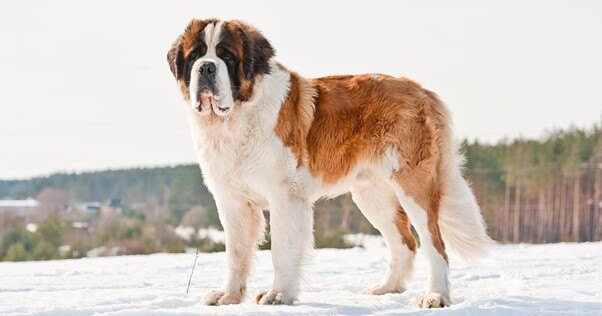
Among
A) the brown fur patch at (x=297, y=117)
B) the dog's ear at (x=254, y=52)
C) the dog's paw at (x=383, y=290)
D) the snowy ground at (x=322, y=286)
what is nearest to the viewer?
the snowy ground at (x=322, y=286)

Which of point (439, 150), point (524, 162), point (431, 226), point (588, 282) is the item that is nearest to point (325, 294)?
point (431, 226)

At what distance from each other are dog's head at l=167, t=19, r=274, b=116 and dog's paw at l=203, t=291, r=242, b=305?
1233 millimetres

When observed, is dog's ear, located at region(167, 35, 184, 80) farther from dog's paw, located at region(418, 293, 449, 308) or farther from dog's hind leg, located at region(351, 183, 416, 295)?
dog's paw, located at region(418, 293, 449, 308)

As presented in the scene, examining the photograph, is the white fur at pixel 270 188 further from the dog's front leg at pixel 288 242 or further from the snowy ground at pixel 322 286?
the snowy ground at pixel 322 286

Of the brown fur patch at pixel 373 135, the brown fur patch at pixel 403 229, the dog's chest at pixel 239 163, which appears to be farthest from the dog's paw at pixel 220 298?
the brown fur patch at pixel 403 229

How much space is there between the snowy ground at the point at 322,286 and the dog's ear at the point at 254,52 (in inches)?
53.0

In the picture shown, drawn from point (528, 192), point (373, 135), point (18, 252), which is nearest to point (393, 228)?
point (373, 135)

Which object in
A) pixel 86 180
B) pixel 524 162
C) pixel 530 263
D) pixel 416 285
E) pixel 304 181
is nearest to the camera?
pixel 304 181

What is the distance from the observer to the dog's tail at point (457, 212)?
6215 millimetres

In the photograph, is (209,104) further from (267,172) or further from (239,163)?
(267,172)

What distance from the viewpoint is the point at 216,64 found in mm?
5379

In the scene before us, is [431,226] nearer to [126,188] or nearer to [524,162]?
[524,162]

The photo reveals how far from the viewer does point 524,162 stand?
4556cm

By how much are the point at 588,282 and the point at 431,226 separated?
79.0 inches
